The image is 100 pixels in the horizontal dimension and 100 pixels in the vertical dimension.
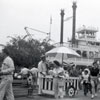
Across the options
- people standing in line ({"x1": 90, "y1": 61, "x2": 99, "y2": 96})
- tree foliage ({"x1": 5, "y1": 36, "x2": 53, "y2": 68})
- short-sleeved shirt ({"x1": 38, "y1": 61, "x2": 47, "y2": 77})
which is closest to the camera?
short-sleeved shirt ({"x1": 38, "y1": 61, "x2": 47, "y2": 77})

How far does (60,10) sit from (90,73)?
66060 millimetres

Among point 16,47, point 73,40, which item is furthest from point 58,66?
point 73,40

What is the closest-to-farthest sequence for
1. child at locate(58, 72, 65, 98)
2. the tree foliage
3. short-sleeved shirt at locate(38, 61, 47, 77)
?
1. child at locate(58, 72, 65, 98)
2. short-sleeved shirt at locate(38, 61, 47, 77)
3. the tree foliage

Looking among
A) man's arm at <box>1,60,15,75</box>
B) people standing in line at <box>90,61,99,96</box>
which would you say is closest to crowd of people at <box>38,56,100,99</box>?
people standing in line at <box>90,61,99,96</box>

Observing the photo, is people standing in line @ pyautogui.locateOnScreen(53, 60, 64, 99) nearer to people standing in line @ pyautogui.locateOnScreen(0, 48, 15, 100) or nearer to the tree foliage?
people standing in line @ pyautogui.locateOnScreen(0, 48, 15, 100)

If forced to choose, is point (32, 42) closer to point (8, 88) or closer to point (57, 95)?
point (57, 95)

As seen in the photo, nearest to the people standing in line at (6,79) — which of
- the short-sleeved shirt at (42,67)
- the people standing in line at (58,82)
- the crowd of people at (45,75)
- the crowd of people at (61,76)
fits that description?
the crowd of people at (45,75)

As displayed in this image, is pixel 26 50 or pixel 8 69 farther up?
pixel 26 50

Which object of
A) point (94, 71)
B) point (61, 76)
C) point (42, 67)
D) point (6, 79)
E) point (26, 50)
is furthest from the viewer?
point (26, 50)

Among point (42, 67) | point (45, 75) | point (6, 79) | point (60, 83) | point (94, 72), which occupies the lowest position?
point (60, 83)

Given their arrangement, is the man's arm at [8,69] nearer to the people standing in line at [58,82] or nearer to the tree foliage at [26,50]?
the people standing in line at [58,82]

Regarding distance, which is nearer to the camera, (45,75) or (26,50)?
(45,75)

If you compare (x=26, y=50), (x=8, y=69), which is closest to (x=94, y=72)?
(x=8, y=69)

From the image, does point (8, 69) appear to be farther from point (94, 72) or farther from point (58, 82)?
point (94, 72)
